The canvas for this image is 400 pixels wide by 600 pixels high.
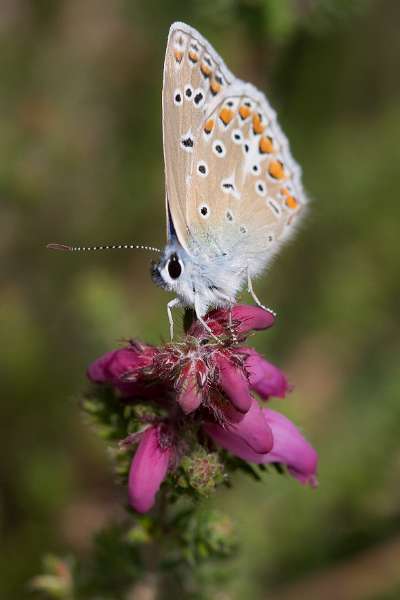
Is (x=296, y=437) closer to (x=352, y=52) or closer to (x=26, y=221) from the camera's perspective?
(x=26, y=221)

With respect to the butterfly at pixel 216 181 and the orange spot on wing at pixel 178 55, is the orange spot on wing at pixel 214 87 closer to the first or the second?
the butterfly at pixel 216 181

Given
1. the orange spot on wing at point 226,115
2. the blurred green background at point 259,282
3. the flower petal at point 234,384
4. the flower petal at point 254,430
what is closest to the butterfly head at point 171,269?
the flower petal at point 234,384

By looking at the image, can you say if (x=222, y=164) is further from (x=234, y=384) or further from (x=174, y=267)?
(x=234, y=384)

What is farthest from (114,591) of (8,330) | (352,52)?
(352,52)

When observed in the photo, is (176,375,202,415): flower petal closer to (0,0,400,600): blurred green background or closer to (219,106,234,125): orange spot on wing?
Answer: (219,106,234,125): orange spot on wing

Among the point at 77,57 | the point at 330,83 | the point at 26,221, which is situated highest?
the point at 77,57

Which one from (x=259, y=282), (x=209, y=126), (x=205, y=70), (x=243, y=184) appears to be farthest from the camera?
(x=259, y=282)

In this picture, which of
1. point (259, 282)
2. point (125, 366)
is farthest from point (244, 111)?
point (259, 282)

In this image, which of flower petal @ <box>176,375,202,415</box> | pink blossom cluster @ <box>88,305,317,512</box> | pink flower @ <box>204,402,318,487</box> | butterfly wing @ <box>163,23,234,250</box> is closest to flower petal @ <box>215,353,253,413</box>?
pink blossom cluster @ <box>88,305,317,512</box>
